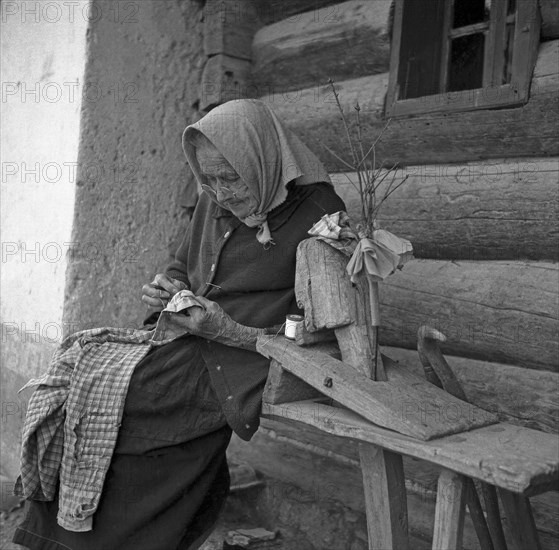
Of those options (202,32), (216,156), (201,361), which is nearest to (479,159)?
(216,156)

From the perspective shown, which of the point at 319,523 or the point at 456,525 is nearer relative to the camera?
the point at 456,525

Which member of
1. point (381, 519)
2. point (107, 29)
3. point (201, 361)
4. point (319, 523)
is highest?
point (107, 29)

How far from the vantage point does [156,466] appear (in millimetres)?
2727

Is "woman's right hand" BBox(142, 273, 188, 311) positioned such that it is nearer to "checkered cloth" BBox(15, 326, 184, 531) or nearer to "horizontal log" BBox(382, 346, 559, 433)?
"checkered cloth" BBox(15, 326, 184, 531)

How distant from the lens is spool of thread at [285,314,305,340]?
2.57 m

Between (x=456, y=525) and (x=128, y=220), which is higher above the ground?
(x=128, y=220)

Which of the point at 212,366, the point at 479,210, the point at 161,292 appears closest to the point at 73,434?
the point at 212,366

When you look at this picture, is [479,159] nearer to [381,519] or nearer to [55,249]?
[381,519]

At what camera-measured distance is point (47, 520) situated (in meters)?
2.76

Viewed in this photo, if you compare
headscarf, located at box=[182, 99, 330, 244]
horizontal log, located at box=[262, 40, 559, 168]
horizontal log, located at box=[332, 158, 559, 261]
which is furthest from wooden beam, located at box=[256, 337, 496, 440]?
horizontal log, located at box=[262, 40, 559, 168]

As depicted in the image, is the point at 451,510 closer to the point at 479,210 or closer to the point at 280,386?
the point at 280,386

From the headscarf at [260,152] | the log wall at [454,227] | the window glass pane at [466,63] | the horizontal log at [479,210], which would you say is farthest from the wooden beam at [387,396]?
the window glass pane at [466,63]

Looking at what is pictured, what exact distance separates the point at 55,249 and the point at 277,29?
1.62 meters

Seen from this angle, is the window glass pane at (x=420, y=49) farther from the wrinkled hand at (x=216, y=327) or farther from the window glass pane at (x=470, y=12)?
the wrinkled hand at (x=216, y=327)
